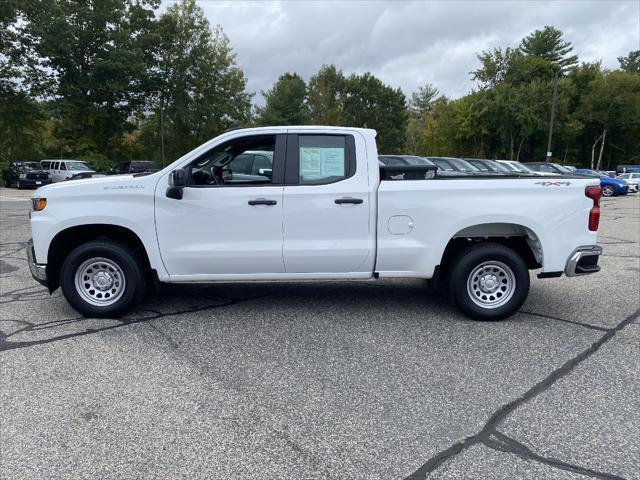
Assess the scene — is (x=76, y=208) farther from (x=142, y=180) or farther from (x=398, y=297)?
(x=398, y=297)

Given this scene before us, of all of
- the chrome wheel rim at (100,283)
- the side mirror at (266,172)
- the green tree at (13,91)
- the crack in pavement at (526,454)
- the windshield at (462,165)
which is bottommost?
the crack in pavement at (526,454)

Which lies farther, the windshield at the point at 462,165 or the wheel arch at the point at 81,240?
the windshield at the point at 462,165

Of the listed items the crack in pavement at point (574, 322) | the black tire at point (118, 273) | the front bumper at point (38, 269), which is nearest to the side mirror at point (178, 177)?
the black tire at point (118, 273)

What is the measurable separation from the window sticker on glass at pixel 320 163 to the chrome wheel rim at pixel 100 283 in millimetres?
2189

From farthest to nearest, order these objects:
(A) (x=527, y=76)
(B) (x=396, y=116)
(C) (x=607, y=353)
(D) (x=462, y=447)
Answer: (B) (x=396, y=116), (A) (x=527, y=76), (C) (x=607, y=353), (D) (x=462, y=447)

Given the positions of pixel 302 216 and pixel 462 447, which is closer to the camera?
pixel 462 447

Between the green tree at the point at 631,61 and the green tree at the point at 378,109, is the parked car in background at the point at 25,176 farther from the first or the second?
the green tree at the point at 631,61

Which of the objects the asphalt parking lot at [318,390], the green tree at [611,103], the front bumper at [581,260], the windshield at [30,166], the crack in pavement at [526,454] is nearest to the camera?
the crack in pavement at [526,454]

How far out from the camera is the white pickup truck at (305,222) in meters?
4.83

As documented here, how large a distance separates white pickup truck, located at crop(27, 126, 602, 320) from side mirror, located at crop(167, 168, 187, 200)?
0.9 inches

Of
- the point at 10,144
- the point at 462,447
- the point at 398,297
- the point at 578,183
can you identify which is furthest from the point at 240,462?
the point at 10,144

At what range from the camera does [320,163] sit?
494 cm

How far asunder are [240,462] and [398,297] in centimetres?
365

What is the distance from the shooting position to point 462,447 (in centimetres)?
283
